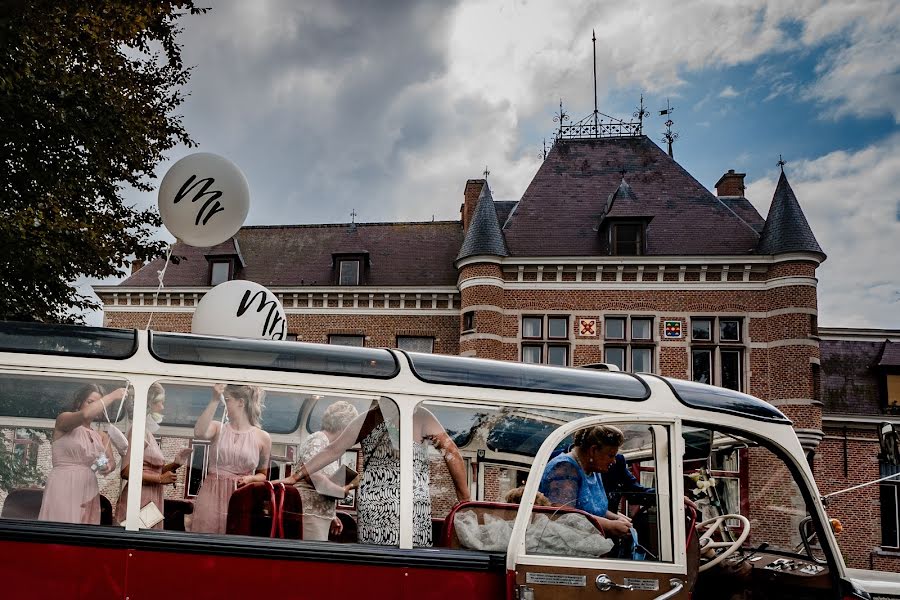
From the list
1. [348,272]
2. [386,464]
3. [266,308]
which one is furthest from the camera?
[348,272]

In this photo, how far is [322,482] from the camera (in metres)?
4.49

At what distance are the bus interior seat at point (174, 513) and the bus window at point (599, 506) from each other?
1.90 m

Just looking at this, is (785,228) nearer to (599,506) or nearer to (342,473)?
(599,506)

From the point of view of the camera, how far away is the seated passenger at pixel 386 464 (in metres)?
4.35

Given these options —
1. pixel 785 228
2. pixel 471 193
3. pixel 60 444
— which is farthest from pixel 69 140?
pixel 785 228

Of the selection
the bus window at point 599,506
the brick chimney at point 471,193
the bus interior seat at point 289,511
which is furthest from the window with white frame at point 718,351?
the bus interior seat at point 289,511

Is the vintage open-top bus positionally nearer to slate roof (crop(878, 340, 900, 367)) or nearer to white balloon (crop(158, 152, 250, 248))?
white balloon (crop(158, 152, 250, 248))

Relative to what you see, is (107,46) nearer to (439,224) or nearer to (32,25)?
(32,25)

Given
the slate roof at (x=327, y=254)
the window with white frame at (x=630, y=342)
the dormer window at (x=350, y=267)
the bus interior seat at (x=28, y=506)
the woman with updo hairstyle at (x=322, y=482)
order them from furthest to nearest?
1. the slate roof at (x=327, y=254)
2. the dormer window at (x=350, y=267)
3. the window with white frame at (x=630, y=342)
4. the woman with updo hairstyle at (x=322, y=482)
5. the bus interior seat at (x=28, y=506)

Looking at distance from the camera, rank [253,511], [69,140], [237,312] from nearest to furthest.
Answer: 1. [253,511]
2. [237,312]
3. [69,140]

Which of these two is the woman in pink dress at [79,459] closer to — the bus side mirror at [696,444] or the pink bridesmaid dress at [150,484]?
the pink bridesmaid dress at [150,484]

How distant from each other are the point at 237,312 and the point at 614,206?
53.6 ft

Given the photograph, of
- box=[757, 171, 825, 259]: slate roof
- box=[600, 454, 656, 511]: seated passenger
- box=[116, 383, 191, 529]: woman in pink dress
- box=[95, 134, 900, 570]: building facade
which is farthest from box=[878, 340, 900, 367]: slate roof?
box=[116, 383, 191, 529]: woman in pink dress

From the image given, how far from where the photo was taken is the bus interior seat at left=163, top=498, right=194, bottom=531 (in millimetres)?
4250
